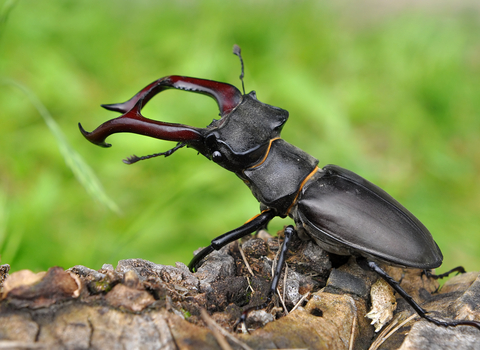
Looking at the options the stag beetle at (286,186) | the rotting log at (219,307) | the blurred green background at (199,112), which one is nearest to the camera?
the rotting log at (219,307)

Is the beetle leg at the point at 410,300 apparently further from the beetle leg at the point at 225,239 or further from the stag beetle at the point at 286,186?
the beetle leg at the point at 225,239

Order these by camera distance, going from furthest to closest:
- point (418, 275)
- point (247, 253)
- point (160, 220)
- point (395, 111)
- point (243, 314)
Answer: point (395, 111), point (160, 220), point (418, 275), point (247, 253), point (243, 314)

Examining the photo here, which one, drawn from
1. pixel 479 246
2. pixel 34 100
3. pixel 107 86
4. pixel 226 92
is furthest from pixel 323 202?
pixel 107 86

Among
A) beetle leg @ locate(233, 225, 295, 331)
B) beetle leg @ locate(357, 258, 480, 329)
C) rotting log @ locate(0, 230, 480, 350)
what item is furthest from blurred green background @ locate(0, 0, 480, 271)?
beetle leg @ locate(357, 258, 480, 329)

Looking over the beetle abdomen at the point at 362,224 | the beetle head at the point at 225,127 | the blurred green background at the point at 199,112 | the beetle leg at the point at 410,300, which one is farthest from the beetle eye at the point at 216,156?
the beetle leg at the point at 410,300

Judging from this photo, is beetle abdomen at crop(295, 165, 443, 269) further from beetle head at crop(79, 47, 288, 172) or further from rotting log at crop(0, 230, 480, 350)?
beetle head at crop(79, 47, 288, 172)

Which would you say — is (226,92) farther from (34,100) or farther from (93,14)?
(93,14)
